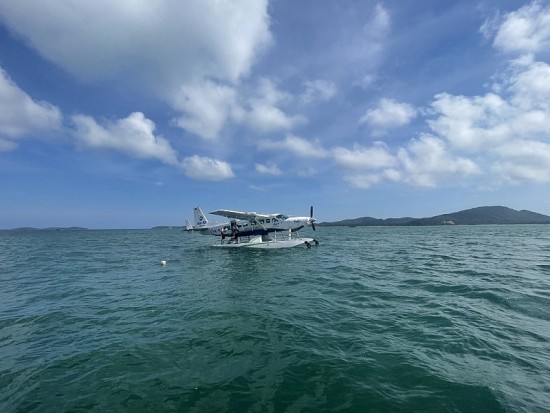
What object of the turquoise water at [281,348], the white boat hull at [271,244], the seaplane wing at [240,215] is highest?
the seaplane wing at [240,215]

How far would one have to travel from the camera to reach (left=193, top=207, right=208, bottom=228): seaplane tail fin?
50022mm

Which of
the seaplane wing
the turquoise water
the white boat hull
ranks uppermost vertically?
the seaplane wing

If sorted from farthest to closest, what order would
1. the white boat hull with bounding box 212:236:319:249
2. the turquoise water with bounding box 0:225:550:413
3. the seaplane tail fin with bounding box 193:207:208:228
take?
1. the seaplane tail fin with bounding box 193:207:208:228
2. the white boat hull with bounding box 212:236:319:249
3. the turquoise water with bounding box 0:225:550:413

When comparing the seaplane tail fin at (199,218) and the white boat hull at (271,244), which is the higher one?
the seaplane tail fin at (199,218)

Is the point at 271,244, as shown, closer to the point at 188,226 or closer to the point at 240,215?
the point at 240,215

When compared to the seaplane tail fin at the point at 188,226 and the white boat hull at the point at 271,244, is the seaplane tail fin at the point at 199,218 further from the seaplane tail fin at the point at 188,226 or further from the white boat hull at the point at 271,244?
the white boat hull at the point at 271,244

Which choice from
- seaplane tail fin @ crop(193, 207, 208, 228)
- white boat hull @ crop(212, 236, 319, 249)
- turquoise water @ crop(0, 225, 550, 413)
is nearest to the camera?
turquoise water @ crop(0, 225, 550, 413)

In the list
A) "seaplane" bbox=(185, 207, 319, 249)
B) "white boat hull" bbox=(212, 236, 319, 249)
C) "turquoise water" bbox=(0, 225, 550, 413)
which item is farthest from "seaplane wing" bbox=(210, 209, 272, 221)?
"turquoise water" bbox=(0, 225, 550, 413)

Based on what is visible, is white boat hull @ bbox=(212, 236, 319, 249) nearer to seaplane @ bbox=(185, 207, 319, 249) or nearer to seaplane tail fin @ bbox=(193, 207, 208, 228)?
seaplane @ bbox=(185, 207, 319, 249)

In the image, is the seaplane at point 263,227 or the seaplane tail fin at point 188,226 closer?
the seaplane at point 263,227

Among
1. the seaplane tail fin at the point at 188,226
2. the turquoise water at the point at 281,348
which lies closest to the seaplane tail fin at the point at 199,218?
the seaplane tail fin at the point at 188,226

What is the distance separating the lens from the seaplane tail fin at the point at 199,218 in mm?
50022

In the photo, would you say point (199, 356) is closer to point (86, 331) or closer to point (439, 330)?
point (86, 331)

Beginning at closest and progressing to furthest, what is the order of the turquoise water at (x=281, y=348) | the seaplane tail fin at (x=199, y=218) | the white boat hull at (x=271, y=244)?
the turquoise water at (x=281, y=348), the white boat hull at (x=271, y=244), the seaplane tail fin at (x=199, y=218)
